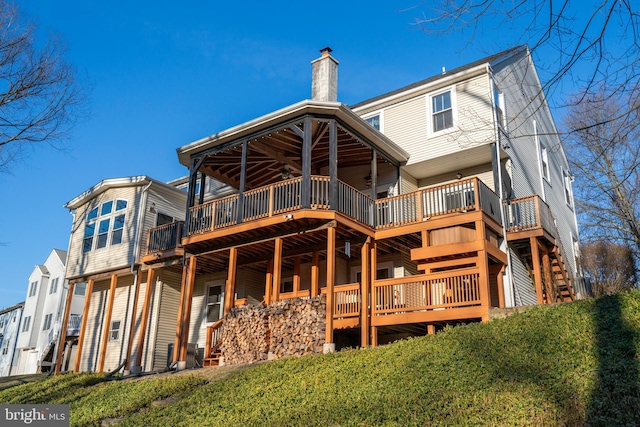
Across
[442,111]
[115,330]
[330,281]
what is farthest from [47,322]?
[442,111]

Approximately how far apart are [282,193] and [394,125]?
565 centimetres

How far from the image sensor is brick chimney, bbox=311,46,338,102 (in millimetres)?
18203

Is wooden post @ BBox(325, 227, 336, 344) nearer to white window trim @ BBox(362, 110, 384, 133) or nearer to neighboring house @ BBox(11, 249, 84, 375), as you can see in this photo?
white window trim @ BBox(362, 110, 384, 133)

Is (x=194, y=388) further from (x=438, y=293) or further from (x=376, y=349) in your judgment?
(x=438, y=293)

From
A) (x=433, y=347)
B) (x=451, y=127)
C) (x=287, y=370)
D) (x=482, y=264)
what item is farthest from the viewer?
(x=451, y=127)

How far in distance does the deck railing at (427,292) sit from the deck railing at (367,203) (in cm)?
195

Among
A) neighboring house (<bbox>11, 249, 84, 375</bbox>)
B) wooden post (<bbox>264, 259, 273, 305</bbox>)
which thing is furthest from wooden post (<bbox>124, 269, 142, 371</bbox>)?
neighboring house (<bbox>11, 249, 84, 375</bbox>)

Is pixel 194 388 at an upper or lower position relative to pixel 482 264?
lower

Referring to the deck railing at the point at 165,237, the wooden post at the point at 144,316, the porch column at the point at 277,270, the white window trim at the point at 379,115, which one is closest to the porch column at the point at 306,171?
the porch column at the point at 277,270

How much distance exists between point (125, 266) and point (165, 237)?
248 centimetres

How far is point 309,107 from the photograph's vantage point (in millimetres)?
14836

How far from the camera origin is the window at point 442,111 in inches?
682

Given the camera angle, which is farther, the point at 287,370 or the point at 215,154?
the point at 215,154

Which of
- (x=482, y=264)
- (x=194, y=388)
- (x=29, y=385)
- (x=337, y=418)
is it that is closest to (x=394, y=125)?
(x=482, y=264)
